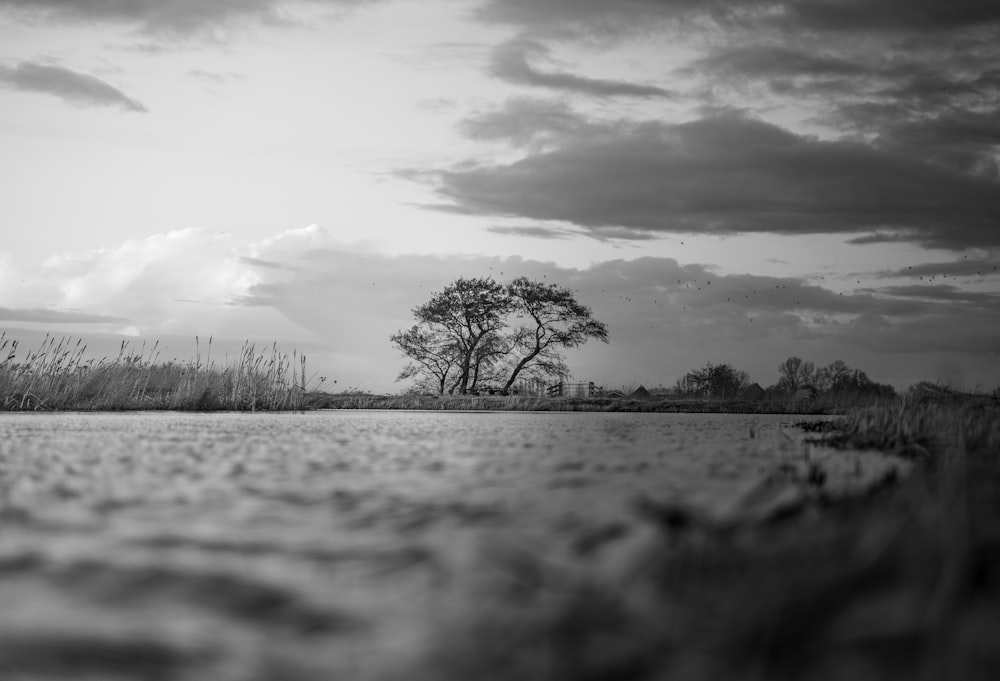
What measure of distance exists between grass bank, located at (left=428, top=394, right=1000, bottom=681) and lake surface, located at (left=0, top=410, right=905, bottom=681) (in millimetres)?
110

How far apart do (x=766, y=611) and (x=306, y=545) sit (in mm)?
1998

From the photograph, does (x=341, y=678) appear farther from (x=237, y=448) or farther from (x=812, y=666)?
(x=237, y=448)

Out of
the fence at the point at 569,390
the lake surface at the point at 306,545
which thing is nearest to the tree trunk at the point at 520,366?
the fence at the point at 569,390

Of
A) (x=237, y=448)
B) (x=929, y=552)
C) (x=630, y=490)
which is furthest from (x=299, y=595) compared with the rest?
(x=237, y=448)

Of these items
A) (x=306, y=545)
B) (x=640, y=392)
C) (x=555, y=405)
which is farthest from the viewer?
(x=640, y=392)

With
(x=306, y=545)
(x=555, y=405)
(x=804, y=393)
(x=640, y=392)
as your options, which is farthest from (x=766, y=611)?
(x=640, y=392)

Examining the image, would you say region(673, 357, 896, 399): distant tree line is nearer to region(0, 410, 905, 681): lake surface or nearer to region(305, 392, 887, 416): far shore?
region(305, 392, 887, 416): far shore

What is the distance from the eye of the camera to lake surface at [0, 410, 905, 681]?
1.80m

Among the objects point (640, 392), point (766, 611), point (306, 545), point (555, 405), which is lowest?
point (555, 405)

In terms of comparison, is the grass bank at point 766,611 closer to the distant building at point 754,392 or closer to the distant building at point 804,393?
the distant building at point 804,393

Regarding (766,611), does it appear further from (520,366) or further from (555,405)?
(520,366)

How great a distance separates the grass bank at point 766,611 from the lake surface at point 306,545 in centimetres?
11

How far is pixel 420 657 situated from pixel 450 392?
136ft

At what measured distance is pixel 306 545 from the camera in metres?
2.89
